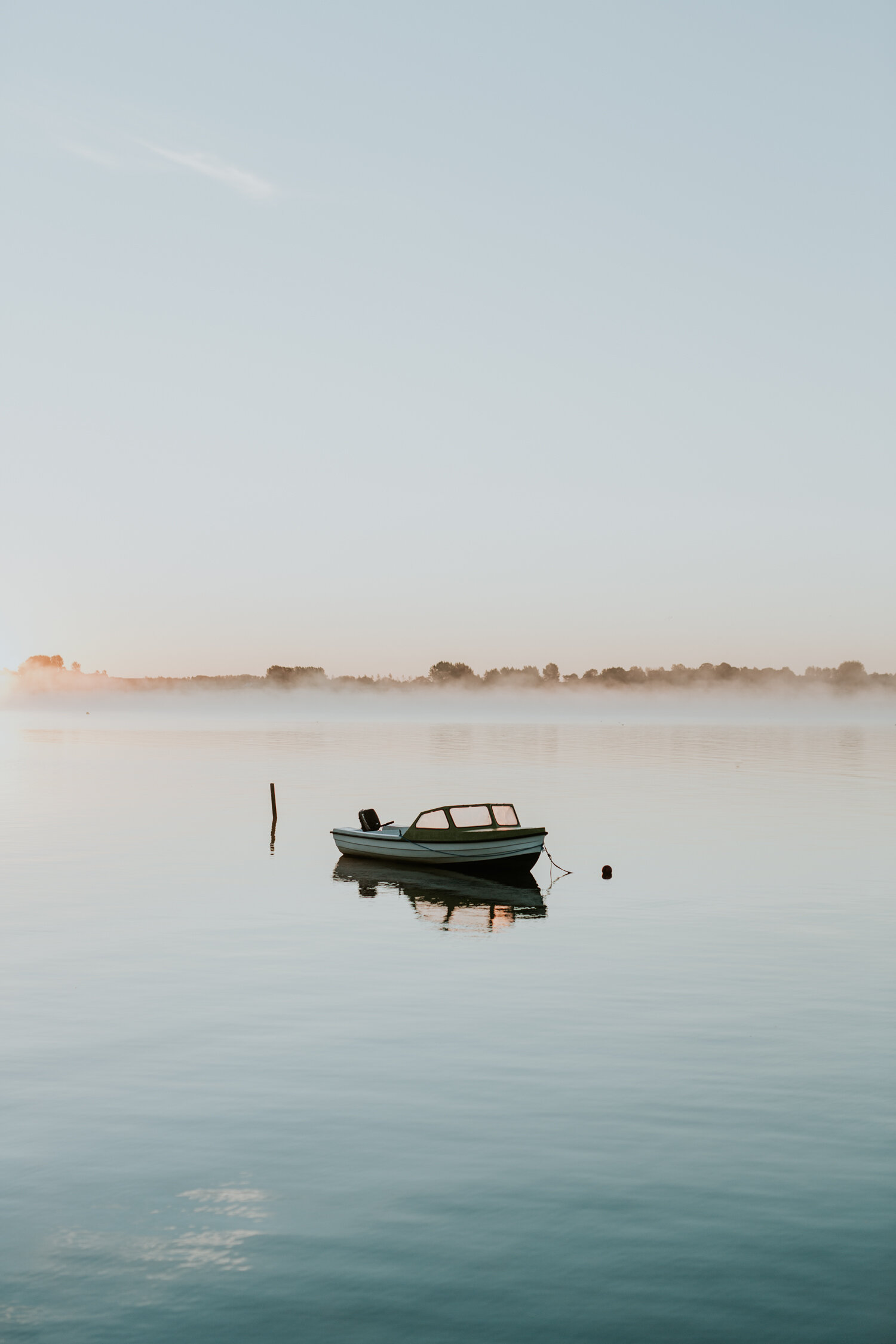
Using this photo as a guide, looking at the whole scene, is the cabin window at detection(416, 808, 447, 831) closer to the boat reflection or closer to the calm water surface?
the boat reflection

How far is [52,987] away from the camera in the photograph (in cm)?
3231

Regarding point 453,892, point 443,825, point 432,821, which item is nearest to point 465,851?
point 453,892

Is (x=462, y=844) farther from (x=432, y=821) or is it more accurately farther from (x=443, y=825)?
(x=443, y=825)

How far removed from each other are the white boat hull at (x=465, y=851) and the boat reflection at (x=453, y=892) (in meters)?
0.79

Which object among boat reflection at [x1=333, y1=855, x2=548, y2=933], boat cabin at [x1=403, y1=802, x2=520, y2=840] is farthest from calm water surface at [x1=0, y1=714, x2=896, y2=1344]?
boat cabin at [x1=403, y1=802, x2=520, y2=840]

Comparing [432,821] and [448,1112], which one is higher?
[432,821]

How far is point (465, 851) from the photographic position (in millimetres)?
55125

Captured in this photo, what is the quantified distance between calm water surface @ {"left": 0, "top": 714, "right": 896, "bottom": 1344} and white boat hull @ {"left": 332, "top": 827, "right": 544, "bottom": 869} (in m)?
1.94

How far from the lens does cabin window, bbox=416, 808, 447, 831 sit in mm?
56500

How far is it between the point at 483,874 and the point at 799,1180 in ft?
129

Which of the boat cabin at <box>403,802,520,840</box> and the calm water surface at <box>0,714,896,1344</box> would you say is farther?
the boat cabin at <box>403,802,520,840</box>

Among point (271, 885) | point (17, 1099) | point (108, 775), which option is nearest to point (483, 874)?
point (271, 885)

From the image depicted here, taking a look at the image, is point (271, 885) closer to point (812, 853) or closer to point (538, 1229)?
point (812, 853)

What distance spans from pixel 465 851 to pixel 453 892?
2.76 m
